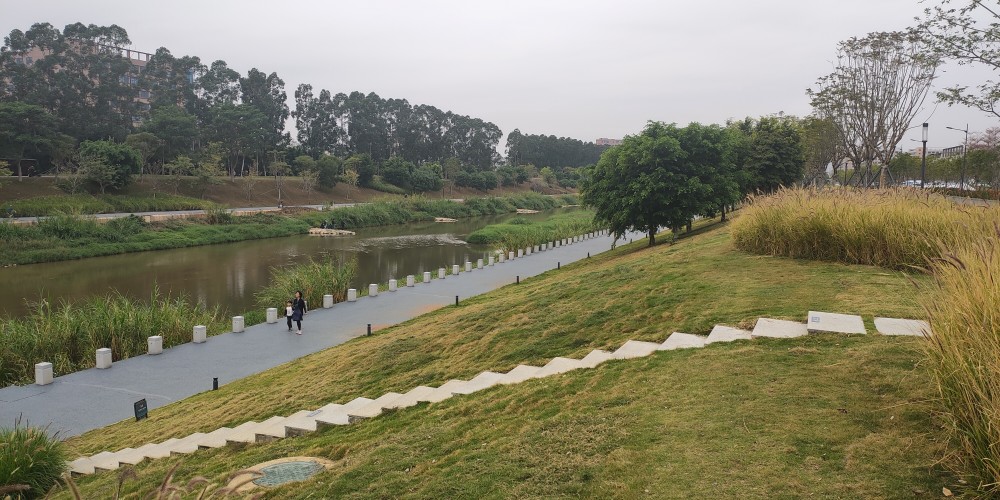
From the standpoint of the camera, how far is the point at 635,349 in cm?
707

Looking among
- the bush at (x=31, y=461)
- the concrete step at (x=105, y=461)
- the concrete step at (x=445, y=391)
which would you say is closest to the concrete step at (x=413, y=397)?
the concrete step at (x=445, y=391)

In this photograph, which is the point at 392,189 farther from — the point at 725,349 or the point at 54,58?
the point at 725,349

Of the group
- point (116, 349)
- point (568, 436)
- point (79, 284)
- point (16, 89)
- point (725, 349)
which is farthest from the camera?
point (16, 89)

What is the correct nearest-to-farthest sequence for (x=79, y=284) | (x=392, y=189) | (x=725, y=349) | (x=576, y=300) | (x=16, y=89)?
(x=725, y=349)
(x=576, y=300)
(x=79, y=284)
(x=16, y=89)
(x=392, y=189)

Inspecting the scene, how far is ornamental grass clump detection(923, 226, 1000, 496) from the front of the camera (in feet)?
10.4

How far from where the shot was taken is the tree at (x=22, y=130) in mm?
42219

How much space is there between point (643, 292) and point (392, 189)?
66230mm

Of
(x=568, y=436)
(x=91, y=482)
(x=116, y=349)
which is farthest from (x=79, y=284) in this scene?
(x=568, y=436)

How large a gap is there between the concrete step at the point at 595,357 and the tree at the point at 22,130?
161ft

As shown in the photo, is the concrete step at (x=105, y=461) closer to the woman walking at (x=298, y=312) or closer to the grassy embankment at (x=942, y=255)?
the woman walking at (x=298, y=312)

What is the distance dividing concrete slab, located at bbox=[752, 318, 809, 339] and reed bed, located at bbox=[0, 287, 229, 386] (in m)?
12.4

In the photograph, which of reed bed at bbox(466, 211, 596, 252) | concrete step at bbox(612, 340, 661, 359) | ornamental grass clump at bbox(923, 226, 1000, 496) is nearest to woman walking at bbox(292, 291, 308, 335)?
concrete step at bbox(612, 340, 661, 359)

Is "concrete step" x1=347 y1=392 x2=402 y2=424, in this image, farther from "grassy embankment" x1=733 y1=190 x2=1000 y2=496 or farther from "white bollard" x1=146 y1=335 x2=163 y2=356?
"white bollard" x1=146 y1=335 x2=163 y2=356

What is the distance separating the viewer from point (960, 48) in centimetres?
1127
